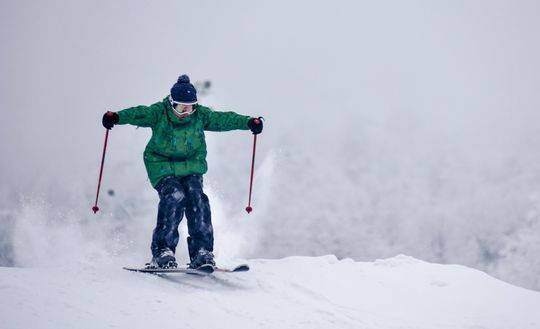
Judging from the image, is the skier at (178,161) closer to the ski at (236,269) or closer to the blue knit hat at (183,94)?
the blue knit hat at (183,94)

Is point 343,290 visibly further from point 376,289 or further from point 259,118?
point 259,118

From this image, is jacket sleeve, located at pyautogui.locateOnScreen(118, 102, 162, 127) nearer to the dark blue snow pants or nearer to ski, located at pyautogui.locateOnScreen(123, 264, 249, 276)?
the dark blue snow pants

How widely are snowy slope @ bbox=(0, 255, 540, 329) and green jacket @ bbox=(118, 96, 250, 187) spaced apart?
4.10 ft

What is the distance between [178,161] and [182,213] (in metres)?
0.61

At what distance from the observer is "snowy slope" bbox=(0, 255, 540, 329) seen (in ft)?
15.2

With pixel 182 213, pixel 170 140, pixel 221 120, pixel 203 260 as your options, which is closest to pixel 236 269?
pixel 203 260

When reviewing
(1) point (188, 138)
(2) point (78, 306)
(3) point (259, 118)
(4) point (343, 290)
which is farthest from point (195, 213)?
(2) point (78, 306)

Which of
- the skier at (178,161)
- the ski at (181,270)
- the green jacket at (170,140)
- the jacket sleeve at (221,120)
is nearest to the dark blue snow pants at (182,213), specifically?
the skier at (178,161)

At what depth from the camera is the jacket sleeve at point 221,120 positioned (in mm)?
7109

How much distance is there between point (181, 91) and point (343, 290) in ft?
9.38

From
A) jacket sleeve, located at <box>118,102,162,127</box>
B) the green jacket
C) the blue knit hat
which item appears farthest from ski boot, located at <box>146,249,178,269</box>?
the blue knit hat

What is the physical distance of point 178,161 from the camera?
6969 mm

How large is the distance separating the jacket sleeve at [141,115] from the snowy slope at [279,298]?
65.5 inches

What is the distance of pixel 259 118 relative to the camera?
7.02 m
